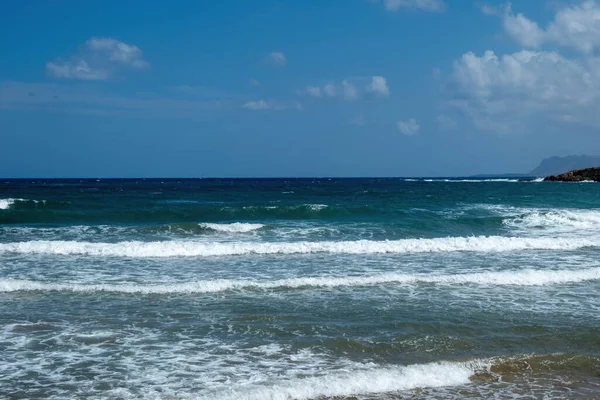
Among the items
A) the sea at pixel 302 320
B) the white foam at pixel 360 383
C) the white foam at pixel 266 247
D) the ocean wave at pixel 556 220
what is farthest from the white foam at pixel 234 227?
the white foam at pixel 360 383

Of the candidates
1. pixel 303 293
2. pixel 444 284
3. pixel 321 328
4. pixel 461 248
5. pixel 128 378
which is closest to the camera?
pixel 128 378

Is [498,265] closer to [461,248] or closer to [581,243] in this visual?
[461,248]

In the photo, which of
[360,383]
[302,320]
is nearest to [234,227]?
[302,320]

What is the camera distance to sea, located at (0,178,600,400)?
253 inches

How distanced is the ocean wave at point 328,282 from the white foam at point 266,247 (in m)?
4.81

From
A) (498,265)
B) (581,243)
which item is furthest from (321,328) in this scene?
(581,243)

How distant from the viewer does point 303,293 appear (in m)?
11.2

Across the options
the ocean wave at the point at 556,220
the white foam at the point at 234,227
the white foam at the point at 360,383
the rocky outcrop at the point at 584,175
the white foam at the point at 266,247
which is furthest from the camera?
the rocky outcrop at the point at 584,175

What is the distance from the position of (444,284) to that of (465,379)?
5597mm

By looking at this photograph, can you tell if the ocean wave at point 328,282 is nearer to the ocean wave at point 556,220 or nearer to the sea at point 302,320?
the sea at point 302,320

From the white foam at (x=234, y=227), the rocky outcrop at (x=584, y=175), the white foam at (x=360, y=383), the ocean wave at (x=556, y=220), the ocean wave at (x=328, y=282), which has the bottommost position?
the white foam at (x=360, y=383)

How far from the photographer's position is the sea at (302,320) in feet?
21.1

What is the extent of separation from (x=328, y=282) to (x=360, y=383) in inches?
229

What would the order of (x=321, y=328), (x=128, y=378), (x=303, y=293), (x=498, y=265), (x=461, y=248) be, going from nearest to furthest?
(x=128, y=378) → (x=321, y=328) → (x=303, y=293) → (x=498, y=265) → (x=461, y=248)
